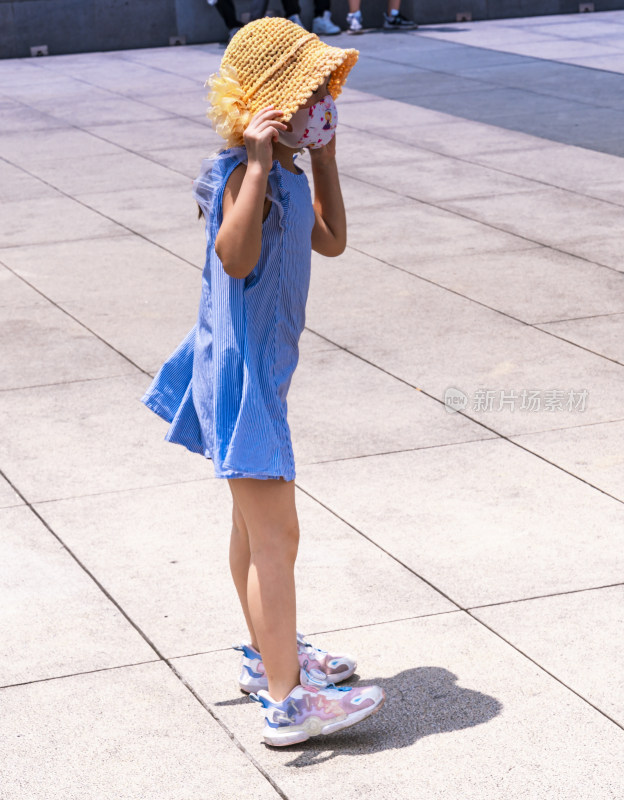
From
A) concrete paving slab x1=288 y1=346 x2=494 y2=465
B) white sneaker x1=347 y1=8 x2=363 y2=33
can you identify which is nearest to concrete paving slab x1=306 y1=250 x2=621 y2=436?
concrete paving slab x1=288 y1=346 x2=494 y2=465

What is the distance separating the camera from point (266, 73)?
3438 millimetres

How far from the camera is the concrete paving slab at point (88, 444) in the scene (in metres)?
5.46

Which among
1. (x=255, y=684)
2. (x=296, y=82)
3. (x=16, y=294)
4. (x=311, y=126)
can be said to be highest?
(x=296, y=82)

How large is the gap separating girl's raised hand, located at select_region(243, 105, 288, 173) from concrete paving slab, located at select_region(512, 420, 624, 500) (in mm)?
2450

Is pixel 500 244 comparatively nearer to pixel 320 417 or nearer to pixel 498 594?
pixel 320 417

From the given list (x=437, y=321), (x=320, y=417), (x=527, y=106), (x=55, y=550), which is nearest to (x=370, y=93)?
(x=527, y=106)

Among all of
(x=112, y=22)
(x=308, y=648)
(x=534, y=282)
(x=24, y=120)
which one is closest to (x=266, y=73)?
(x=308, y=648)

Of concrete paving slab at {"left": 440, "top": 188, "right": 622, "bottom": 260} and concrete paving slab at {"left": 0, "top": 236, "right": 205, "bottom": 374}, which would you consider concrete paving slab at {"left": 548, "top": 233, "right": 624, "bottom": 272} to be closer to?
concrete paving slab at {"left": 440, "top": 188, "right": 622, "bottom": 260}

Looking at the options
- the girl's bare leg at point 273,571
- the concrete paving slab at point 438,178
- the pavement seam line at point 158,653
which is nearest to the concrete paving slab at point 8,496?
the pavement seam line at point 158,653

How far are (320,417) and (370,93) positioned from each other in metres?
10.7

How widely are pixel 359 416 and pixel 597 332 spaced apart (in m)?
1.78

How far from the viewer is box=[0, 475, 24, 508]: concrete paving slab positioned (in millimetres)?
5266

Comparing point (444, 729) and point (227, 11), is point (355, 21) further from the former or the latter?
point (444, 729)

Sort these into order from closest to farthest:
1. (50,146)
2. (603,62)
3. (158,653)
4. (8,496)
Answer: (158,653) < (8,496) < (50,146) < (603,62)
